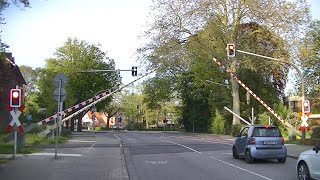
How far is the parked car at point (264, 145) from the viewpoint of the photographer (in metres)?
17.6

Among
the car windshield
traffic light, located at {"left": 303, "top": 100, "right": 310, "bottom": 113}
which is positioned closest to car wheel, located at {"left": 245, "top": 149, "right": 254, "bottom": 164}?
the car windshield

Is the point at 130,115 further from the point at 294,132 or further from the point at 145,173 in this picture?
the point at 145,173

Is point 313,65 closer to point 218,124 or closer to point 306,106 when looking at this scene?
point 306,106

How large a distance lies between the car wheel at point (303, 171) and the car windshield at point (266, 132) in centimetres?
619

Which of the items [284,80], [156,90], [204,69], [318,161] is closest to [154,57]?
[204,69]

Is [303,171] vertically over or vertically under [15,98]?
under

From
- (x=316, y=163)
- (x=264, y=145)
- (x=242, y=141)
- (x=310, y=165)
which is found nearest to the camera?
(x=316, y=163)

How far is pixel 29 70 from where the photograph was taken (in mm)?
97750

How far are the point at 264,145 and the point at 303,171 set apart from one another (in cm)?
617

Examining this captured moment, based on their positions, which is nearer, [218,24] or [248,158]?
[248,158]

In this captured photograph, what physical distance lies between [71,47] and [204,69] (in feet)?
83.2

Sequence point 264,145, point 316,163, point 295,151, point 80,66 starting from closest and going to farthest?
1. point 316,163
2. point 264,145
3. point 295,151
4. point 80,66

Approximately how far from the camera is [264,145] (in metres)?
17.6

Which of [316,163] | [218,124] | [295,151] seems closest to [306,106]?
[295,151]
